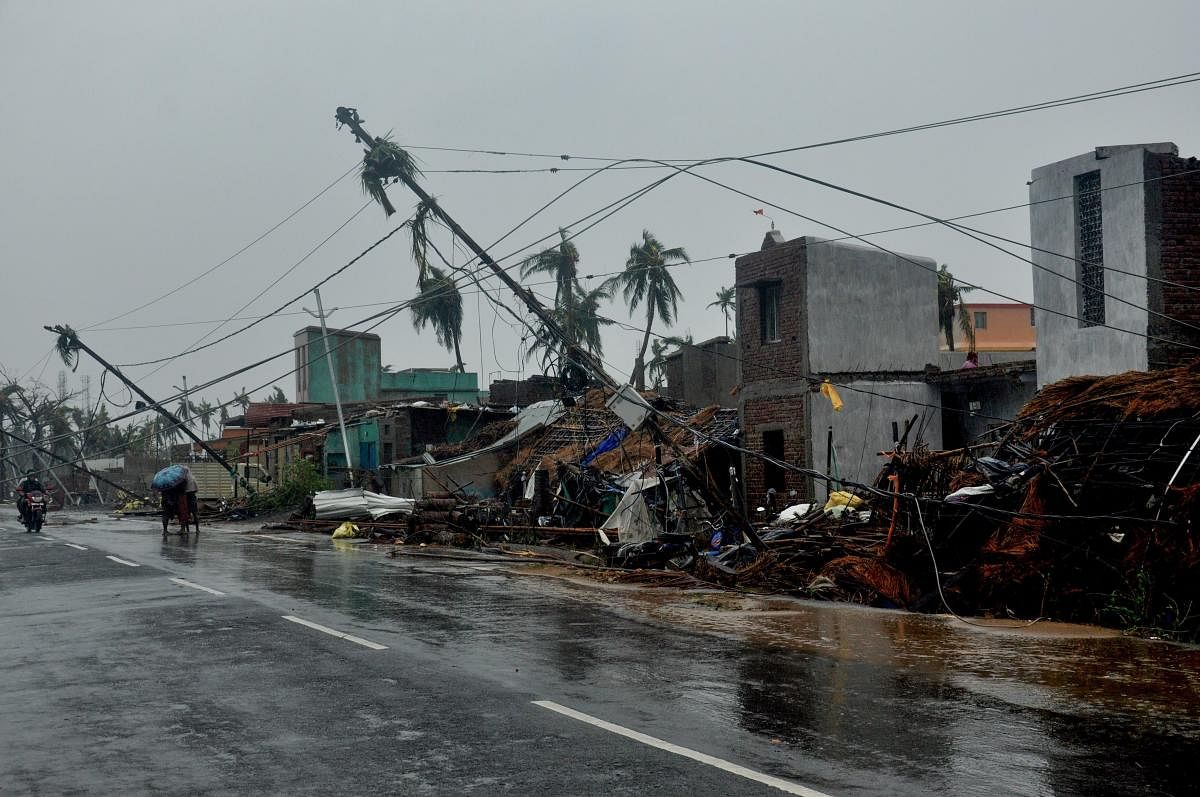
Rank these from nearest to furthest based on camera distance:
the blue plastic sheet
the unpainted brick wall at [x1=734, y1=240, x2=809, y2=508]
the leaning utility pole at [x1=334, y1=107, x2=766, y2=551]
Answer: the leaning utility pole at [x1=334, y1=107, x2=766, y2=551], the unpainted brick wall at [x1=734, y1=240, x2=809, y2=508], the blue plastic sheet

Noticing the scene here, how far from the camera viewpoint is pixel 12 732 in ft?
23.0

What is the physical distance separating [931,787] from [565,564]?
15868 millimetres

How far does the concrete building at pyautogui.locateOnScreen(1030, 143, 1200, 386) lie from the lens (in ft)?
62.3

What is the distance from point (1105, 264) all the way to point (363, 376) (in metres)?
56.3

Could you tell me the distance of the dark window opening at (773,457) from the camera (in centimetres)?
2642

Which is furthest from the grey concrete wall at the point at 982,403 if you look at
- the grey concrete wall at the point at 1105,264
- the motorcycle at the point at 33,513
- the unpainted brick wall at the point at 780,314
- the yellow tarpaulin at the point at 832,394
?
the motorcycle at the point at 33,513

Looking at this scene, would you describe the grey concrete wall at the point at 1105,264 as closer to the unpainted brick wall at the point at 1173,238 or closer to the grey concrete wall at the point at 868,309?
the unpainted brick wall at the point at 1173,238

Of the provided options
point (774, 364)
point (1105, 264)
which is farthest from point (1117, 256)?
point (774, 364)

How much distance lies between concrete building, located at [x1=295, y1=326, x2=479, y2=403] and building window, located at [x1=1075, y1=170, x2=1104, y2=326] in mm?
48577

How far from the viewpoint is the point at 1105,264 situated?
19.8 metres

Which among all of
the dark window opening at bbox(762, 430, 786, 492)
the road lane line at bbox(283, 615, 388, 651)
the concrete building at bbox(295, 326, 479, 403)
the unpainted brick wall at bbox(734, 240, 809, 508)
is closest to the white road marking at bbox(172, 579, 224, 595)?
the road lane line at bbox(283, 615, 388, 651)

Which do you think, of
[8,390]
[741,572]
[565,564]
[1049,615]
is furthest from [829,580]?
[8,390]

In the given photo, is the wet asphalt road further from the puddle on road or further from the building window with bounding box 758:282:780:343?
the building window with bounding box 758:282:780:343

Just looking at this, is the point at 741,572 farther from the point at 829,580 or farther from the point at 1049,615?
the point at 1049,615
